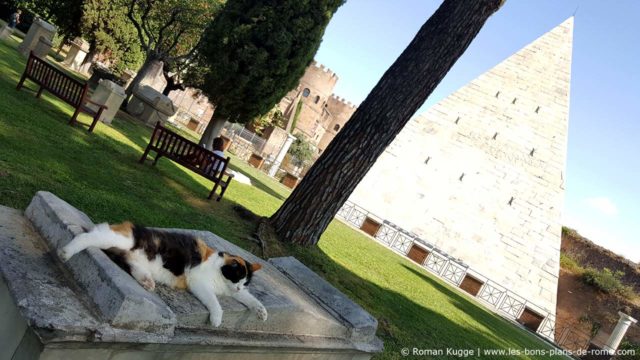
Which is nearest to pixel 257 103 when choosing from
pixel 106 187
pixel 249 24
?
pixel 249 24

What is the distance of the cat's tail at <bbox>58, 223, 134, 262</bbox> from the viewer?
197 centimetres

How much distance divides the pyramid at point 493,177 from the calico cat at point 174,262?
60.8 feet

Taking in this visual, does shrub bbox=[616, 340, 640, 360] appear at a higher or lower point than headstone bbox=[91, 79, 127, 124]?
higher

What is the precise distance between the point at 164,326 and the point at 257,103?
975 centimetres

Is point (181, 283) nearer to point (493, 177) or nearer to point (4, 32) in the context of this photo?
point (4, 32)

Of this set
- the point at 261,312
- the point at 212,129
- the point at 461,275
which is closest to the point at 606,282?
the point at 461,275

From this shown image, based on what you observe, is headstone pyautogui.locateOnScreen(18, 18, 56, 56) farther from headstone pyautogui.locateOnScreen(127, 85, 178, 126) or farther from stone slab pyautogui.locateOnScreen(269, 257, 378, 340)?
stone slab pyautogui.locateOnScreen(269, 257, 378, 340)

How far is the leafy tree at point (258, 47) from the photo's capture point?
10.5m

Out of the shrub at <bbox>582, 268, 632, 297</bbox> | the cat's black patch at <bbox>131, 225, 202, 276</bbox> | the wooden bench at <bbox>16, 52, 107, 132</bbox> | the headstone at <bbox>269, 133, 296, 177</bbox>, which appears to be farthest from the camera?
the shrub at <bbox>582, 268, 632, 297</bbox>

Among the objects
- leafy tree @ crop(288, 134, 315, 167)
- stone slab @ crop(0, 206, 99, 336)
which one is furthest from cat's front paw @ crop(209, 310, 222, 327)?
leafy tree @ crop(288, 134, 315, 167)

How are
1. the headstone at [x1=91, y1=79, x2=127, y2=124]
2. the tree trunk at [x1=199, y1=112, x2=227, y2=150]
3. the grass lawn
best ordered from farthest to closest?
the tree trunk at [x1=199, y1=112, x2=227, y2=150] < the headstone at [x1=91, y1=79, x2=127, y2=124] < the grass lawn

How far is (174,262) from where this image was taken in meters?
2.34

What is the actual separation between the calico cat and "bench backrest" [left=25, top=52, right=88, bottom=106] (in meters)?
6.56

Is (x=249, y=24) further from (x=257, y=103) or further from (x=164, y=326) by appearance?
(x=164, y=326)
